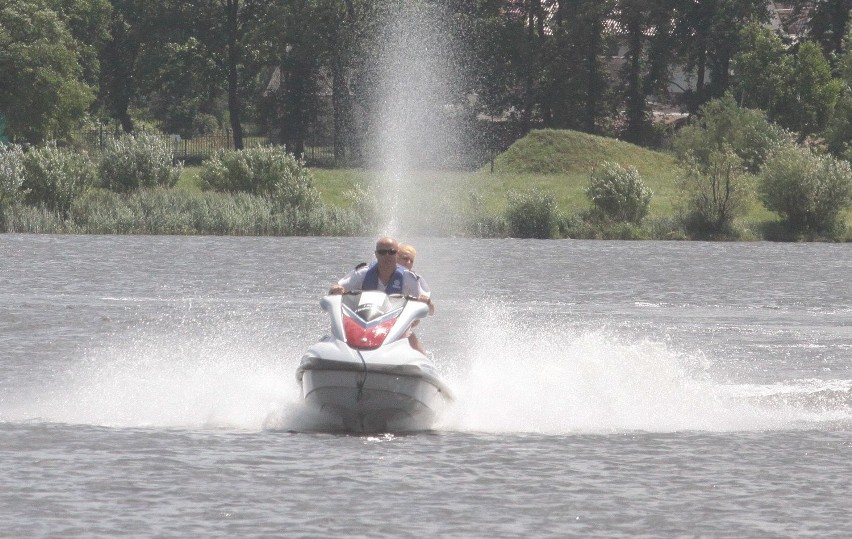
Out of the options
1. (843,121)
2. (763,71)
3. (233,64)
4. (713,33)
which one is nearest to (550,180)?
(843,121)

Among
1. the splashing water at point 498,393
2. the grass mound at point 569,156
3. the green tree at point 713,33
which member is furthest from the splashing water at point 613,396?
the green tree at point 713,33

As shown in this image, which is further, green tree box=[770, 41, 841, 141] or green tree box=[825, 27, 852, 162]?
green tree box=[770, 41, 841, 141]

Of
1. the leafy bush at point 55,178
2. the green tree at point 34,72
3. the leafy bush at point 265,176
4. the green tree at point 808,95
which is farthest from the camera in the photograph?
the green tree at point 808,95

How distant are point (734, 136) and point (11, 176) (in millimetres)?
32855

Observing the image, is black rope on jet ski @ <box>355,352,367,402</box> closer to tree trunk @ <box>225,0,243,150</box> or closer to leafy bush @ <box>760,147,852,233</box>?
leafy bush @ <box>760,147,852,233</box>

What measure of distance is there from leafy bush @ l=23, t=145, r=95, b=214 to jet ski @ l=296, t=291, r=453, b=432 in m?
46.0

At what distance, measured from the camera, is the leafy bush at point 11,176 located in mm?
60562

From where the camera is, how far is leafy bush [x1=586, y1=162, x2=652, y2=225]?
6506 centimetres

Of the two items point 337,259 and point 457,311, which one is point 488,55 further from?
point 457,311

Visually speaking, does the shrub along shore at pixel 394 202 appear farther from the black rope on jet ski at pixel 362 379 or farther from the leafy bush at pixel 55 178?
the black rope on jet ski at pixel 362 379

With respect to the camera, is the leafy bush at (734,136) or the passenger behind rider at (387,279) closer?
the passenger behind rider at (387,279)

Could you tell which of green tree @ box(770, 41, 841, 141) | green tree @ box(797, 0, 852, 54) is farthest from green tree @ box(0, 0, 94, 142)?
green tree @ box(797, 0, 852, 54)

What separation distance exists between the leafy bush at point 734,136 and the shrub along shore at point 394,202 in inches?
174

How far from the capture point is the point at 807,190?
2532 inches
